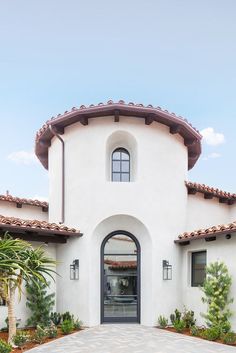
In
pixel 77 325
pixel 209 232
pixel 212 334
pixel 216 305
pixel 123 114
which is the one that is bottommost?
pixel 77 325

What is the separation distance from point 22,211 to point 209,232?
974cm

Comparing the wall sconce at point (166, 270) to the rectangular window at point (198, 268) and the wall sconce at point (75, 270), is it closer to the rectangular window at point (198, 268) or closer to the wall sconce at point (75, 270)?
the rectangular window at point (198, 268)

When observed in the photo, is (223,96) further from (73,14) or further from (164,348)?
(164,348)

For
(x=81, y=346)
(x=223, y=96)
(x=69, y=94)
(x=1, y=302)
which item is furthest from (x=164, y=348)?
(x=223, y=96)

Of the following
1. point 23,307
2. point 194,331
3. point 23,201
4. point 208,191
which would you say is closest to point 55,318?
point 23,307

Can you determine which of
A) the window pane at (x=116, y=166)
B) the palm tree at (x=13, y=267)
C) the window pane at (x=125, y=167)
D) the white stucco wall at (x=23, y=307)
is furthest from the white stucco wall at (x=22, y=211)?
the palm tree at (x=13, y=267)

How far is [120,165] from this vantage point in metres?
15.9

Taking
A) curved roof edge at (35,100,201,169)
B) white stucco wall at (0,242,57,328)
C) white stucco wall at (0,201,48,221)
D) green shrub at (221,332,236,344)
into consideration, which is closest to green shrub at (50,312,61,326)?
white stucco wall at (0,242,57,328)

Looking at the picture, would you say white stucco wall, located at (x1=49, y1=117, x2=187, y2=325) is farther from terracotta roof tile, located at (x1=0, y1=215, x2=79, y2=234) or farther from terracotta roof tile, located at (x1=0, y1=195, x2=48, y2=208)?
terracotta roof tile, located at (x1=0, y1=195, x2=48, y2=208)

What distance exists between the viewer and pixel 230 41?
16.2m

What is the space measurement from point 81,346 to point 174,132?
9001 millimetres

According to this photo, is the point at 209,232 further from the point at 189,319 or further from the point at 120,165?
the point at 120,165

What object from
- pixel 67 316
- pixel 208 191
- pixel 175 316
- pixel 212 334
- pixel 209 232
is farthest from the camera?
pixel 208 191

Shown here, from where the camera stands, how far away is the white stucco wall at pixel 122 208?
48.5 ft
